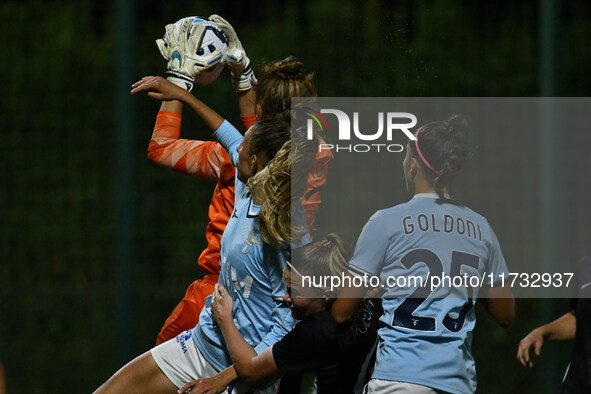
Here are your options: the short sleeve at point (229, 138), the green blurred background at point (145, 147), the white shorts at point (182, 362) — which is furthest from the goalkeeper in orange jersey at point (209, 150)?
the green blurred background at point (145, 147)

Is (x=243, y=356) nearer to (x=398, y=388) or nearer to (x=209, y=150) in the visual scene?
(x=398, y=388)

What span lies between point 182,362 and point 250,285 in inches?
17.0

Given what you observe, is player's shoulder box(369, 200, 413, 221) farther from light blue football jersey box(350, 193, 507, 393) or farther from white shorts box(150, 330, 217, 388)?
white shorts box(150, 330, 217, 388)

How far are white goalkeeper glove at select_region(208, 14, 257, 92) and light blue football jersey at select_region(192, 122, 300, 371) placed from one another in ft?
2.03

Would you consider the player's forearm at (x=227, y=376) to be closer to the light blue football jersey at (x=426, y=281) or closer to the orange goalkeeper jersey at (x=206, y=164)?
the light blue football jersey at (x=426, y=281)

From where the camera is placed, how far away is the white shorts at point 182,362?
122 inches

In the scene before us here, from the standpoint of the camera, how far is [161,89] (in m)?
3.22

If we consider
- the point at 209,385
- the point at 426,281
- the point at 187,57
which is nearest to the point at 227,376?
the point at 209,385

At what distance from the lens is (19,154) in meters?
4.89

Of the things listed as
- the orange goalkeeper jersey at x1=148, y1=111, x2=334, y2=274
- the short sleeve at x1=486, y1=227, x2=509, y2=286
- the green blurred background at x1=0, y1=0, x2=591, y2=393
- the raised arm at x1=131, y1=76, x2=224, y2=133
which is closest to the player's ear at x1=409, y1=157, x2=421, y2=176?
the short sleeve at x1=486, y1=227, x2=509, y2=286

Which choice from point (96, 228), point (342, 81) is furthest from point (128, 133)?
point (342, 81)

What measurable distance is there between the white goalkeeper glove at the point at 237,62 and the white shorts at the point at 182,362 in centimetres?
101

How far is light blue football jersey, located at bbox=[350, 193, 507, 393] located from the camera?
8.86ft

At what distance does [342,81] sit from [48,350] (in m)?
2.18
